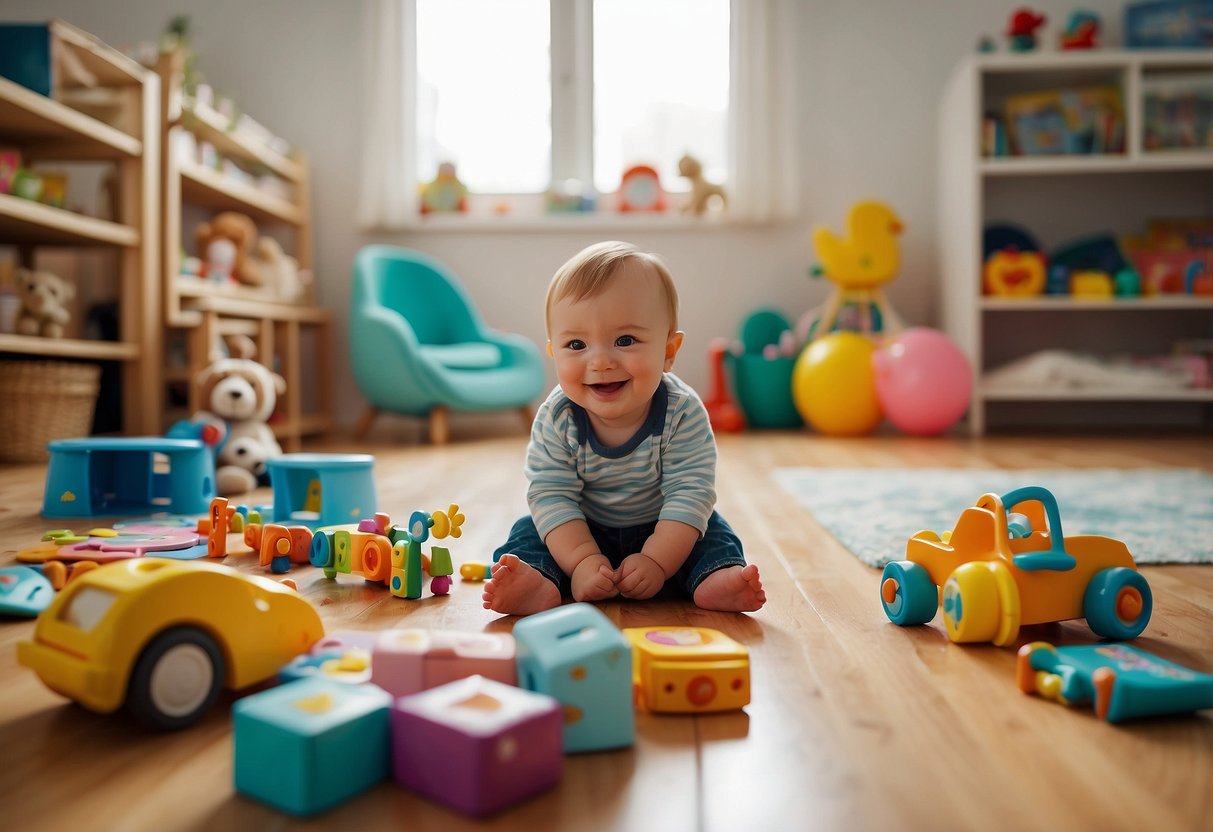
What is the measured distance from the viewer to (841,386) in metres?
3.28

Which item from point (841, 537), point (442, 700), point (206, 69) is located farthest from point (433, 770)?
point (206, 69)

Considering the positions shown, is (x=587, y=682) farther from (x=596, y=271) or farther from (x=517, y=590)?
(x=596, y=271)

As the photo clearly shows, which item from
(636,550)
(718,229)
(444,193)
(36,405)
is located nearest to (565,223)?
(444,193)

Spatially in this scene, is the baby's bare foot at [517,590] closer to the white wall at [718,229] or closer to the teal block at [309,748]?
the teal block at [309,748]

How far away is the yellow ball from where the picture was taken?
3.29 metres

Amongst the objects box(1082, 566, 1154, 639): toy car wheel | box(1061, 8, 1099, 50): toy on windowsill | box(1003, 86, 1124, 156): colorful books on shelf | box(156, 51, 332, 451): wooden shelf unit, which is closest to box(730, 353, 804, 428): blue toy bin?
box(1003, 86, 1124, 156): colorful books on shelf

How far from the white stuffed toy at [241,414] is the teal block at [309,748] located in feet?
4.90

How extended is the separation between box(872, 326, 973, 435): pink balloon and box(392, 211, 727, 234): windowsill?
1001 millimetres

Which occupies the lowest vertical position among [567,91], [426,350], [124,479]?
[124,479]

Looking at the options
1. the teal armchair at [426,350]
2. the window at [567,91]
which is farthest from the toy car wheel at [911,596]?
the window at [567,91]

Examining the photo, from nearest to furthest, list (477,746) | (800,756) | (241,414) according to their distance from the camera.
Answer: (477,746) → (800,756) → (241,414)

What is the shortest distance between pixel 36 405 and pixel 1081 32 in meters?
3.52

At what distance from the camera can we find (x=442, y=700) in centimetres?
60

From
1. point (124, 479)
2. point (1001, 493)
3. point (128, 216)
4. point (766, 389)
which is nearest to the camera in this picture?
point (124, 479)
